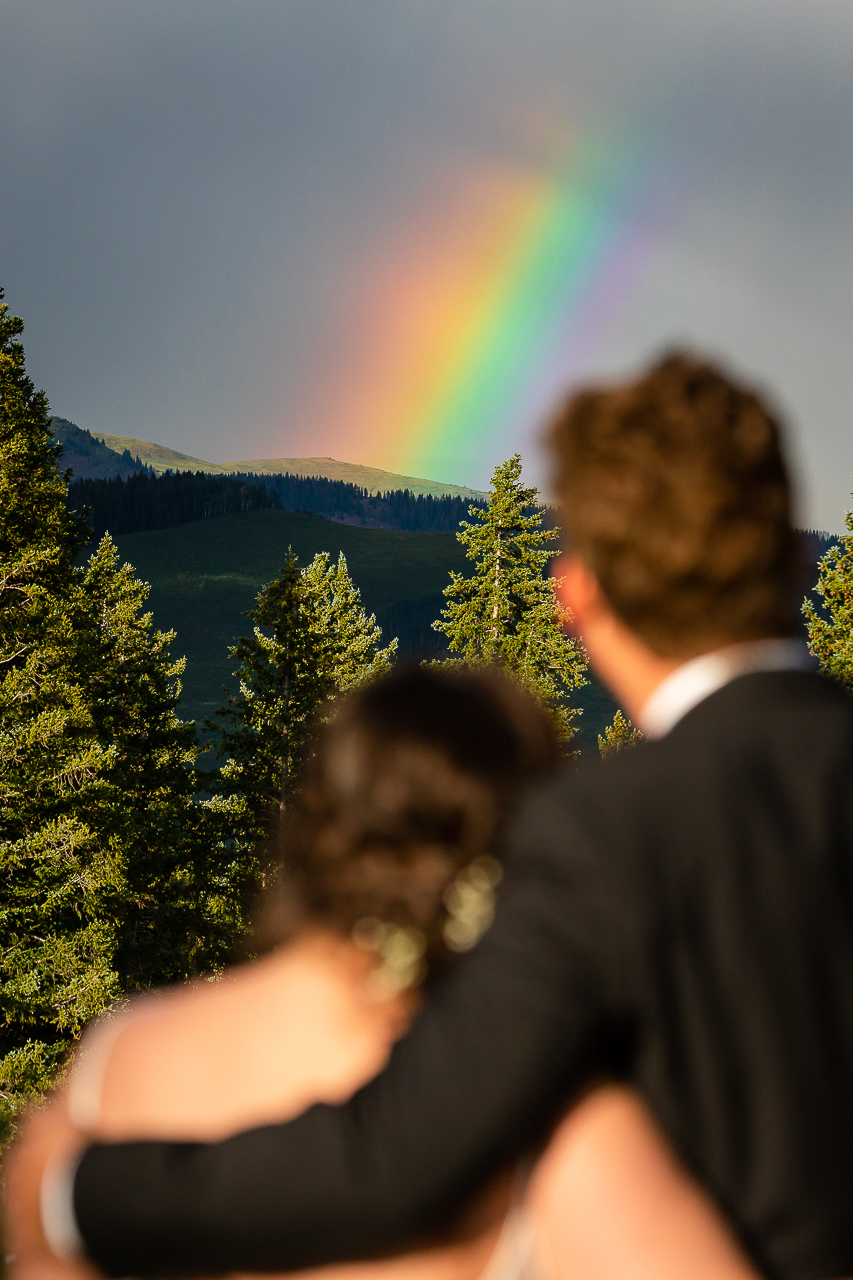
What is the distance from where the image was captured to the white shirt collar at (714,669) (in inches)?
60.9

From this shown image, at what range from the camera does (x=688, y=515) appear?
1.56 metres

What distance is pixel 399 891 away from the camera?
167cm

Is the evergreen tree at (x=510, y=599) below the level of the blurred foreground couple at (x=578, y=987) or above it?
above

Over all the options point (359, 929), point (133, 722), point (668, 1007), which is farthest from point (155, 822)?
point (668, 1007)

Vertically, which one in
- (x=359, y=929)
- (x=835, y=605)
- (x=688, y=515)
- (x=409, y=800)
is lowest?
(x=359, y=929)

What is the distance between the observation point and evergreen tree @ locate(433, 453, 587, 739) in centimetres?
3150

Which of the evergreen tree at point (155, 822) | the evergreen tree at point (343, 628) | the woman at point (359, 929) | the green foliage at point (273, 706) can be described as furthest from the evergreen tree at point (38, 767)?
the evergreen tree at point (343, 628)

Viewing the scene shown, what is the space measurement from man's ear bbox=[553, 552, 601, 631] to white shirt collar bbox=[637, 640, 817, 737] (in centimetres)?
18

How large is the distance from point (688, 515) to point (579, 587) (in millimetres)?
235

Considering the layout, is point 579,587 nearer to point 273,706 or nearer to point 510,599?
point 273,706

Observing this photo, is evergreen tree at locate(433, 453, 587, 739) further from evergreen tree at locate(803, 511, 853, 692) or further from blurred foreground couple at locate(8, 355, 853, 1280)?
blurred foreground couple at locate(8, 355, 853, 1280)

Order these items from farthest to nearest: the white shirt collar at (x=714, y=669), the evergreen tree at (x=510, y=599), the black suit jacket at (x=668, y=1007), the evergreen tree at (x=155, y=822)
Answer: the evergreen tree at (x=510, y=599)
the evergreen tree at (x=155, y=822)
the white shirt collar at (x=714, y=669)
the black suit jacket at (x=668, y=1007)

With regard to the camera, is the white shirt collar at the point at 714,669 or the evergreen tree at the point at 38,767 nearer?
the white shirt collar at the point at 714,669

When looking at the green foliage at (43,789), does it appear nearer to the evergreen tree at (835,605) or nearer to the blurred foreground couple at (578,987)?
the blurred foreground couple at (578,987)
